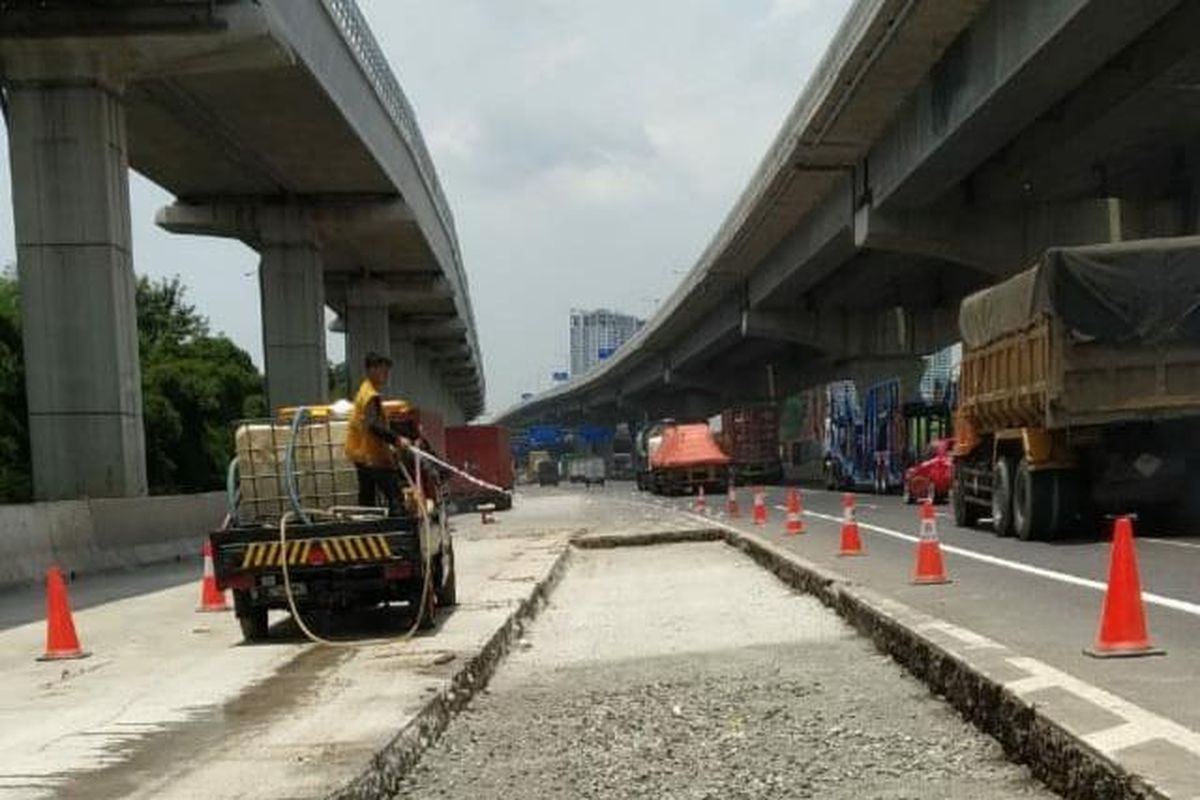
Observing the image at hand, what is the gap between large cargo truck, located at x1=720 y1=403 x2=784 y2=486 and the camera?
62.2 metres

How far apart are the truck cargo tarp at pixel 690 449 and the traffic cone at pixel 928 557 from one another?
115ft

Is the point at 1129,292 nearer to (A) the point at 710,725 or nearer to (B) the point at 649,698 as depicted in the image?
(B) the point at 649,698

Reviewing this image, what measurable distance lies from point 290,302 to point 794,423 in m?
29.4

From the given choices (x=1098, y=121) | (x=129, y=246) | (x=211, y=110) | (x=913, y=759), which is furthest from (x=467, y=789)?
(x=211, y=110)

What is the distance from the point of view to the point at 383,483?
37.1 ft

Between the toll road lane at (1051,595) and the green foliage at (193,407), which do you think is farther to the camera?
the green foliage at (193,407)

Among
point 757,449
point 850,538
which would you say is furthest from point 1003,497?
point 757,449

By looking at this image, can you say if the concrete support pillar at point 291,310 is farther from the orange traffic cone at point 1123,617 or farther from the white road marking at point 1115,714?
the white road marking at point 1115,714

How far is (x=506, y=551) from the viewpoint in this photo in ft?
71.5

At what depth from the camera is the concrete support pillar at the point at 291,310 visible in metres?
39.0

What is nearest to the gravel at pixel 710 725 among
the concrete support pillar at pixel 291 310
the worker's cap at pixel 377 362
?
the worker's cap at pixel 377 362

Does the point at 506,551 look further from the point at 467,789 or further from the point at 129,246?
the point at 467,789

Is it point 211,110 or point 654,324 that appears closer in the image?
point 211,110

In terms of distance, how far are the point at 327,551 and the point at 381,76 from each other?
2568 centimetres
